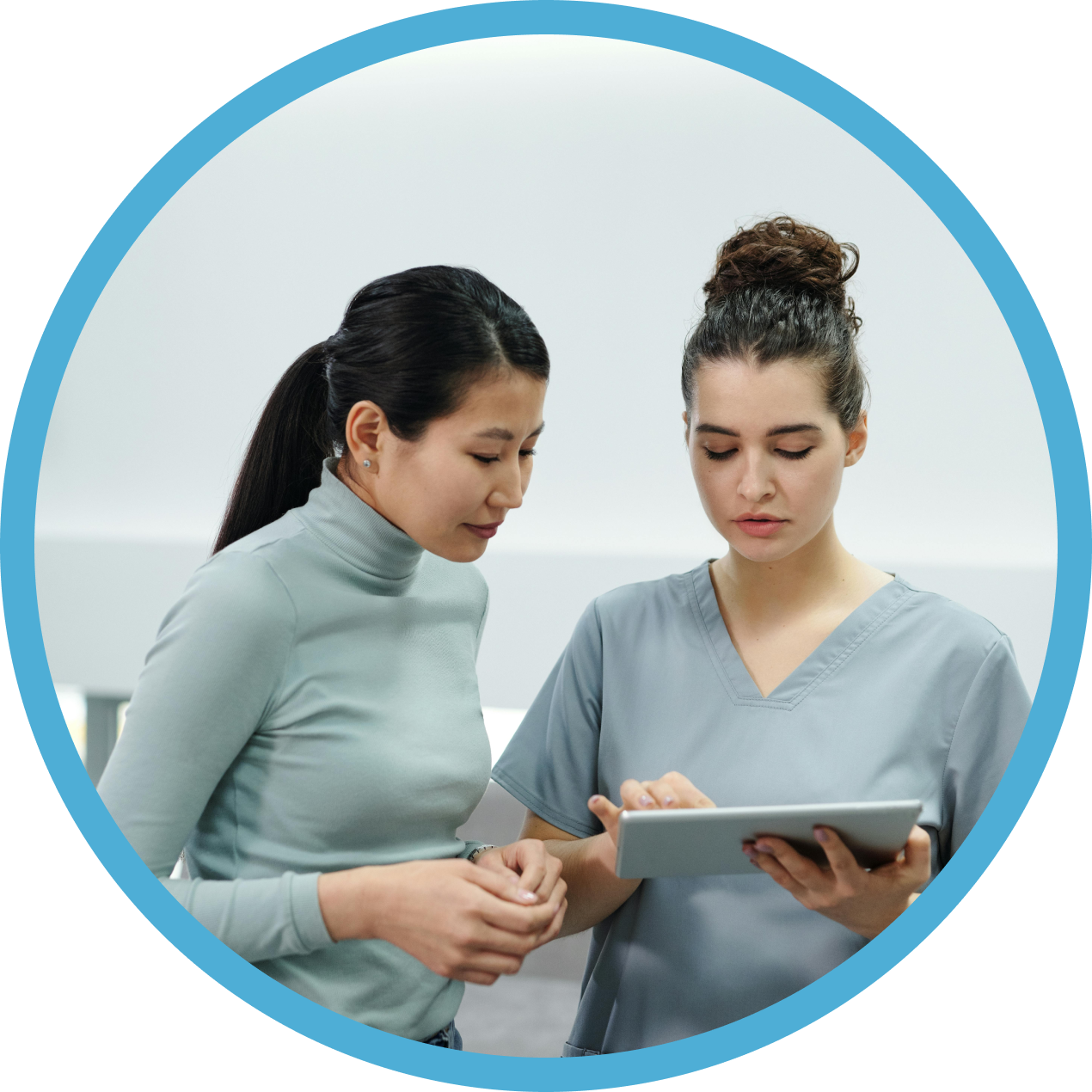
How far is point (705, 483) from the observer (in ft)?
2.75

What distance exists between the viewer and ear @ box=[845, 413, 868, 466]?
2.88ft

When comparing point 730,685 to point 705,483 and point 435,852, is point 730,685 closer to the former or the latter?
point 705,483

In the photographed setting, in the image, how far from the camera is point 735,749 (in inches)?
34.4

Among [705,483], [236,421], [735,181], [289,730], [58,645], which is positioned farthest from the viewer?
[58,645]

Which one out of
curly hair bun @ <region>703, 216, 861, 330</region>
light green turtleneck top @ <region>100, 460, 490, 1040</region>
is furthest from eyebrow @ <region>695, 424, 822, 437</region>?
light green turtleneck top @ <region>100, 460, 490, 1040</region>

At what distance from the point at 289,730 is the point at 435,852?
0.53ft

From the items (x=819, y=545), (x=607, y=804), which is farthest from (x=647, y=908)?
(x=819, y=545)

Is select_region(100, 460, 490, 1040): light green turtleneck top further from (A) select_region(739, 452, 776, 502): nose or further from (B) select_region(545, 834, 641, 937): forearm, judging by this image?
(A) select_region(739, 452, 776, 502): nose

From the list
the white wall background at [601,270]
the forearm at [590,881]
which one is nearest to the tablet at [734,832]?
the forearm at [590,881]

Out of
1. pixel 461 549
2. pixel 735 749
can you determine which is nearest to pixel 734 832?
pixel 735 749

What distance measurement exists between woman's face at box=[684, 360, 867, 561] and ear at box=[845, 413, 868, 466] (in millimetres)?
38

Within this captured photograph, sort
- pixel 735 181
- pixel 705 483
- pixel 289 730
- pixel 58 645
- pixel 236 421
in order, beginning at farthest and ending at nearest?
pixel 58 645, pixel 236 421, pixel 735 181, pixel 705 483, pixel 289 730

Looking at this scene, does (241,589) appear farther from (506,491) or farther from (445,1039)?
(445,1039)

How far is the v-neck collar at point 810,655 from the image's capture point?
35.0 inches
